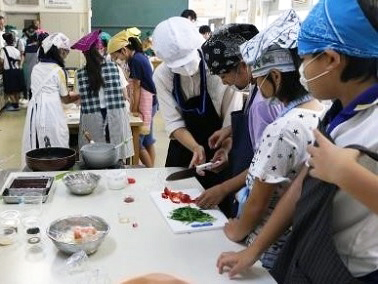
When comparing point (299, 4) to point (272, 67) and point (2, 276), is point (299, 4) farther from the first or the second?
point (2, 276)

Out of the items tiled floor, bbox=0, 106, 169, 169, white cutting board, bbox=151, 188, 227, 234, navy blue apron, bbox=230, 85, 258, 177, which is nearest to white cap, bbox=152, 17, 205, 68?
navy blue apron, bbox=230, 85, 258, 177

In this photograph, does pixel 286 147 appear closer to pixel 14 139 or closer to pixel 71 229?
pixel 71 229

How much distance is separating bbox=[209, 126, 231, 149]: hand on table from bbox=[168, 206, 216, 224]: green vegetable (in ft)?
1.44

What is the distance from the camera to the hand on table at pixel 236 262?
3.65ft

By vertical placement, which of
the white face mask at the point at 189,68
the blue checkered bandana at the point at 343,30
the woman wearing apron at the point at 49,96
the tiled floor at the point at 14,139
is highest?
the blue checkered bandana at the point at 343,30

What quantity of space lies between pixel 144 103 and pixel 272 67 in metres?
2.70

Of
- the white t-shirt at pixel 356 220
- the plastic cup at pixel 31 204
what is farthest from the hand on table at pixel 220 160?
the white t-shirt at pixel 356 220

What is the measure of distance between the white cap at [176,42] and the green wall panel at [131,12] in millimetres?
7109

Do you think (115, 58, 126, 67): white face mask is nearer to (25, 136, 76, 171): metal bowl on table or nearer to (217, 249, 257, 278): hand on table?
(25, 136, 76, 171): metal bowl on table

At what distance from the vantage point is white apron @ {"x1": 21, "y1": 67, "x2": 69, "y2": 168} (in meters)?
3.15

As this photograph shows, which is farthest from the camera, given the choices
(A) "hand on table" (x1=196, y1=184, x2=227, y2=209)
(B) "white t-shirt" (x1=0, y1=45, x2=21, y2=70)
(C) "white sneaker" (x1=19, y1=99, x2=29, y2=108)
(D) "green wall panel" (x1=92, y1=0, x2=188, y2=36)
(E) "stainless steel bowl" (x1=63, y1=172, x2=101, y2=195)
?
(D) "green wall panel" (x1=92, y1=0, x2=188, y2=36)

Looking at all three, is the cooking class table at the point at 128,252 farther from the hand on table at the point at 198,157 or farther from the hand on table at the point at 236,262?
the hand on table at the point at 198,157

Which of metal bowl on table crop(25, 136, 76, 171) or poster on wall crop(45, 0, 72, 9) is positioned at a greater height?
poster on wall crop(45, 0, 72, 9)

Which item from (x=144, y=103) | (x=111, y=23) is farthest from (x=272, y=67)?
(x=111, y=23)
